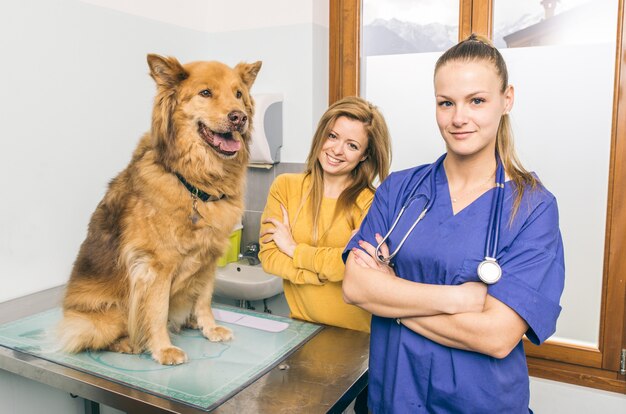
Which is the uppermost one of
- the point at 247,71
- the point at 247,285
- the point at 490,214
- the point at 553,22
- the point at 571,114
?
the point at 553,22

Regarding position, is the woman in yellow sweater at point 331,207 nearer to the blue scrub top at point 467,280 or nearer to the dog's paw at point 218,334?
the dog's paw at point 218,334

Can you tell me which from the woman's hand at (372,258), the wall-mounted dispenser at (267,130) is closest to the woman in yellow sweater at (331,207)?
→ the woman's hand at (372,258)

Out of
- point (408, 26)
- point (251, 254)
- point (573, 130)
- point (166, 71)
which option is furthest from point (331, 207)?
point (408, 26)

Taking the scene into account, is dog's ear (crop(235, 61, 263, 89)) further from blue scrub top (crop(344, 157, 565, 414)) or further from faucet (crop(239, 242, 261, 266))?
faucet (crop(239, 242, 261, 266))

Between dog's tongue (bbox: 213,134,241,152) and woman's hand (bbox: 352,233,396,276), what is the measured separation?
1.93 feet

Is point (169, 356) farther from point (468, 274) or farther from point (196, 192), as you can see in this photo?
point (468, 274)

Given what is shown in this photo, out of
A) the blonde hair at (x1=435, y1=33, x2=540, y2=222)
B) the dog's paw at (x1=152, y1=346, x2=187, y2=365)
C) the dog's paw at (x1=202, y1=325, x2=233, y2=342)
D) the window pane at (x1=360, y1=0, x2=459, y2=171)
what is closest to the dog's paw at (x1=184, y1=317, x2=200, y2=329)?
the dog's paw at (x1=202, y1=325, x2=233, y2=342)

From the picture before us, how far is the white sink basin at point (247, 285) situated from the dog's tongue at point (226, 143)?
108cm

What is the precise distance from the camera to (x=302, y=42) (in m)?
2.91

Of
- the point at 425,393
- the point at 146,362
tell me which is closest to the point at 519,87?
the point at 425,393

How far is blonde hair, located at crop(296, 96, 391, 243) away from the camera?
175cm

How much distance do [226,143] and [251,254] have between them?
57.8 inches

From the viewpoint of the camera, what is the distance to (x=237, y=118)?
1.60 meters

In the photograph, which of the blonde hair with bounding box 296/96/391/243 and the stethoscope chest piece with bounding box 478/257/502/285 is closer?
the stethoscope chest piece with bounding box 478/257/502/285
